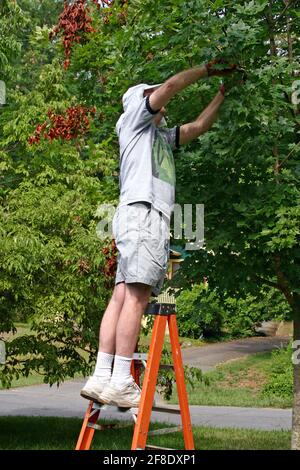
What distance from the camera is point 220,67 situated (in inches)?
211

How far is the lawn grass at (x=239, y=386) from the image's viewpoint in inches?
665

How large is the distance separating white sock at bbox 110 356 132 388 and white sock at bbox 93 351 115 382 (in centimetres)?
9

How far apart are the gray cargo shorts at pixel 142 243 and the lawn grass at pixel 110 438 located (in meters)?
4.87

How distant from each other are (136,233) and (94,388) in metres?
0.84

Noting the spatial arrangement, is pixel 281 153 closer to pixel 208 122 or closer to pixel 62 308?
pixel 208 122

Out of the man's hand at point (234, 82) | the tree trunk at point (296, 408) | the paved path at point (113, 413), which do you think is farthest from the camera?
the paved path at point (113, 413)

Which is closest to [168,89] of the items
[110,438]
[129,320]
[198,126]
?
[198,126]

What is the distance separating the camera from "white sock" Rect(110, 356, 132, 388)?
451cm

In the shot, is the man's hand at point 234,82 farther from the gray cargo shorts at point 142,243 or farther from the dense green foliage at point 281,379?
the dense green foliage at point 281,379

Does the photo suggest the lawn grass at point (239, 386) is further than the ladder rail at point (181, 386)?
Yes

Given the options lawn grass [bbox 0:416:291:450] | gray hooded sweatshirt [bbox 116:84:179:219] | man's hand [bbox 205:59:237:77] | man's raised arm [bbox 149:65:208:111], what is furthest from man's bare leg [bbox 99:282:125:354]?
lawn grass [bbox 0:416:291:450]

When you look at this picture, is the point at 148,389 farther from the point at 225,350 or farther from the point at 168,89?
the point at 225,350

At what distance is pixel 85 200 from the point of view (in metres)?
9.66

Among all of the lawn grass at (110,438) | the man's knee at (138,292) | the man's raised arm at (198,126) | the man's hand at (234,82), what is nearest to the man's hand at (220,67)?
the man's hand at (234,82)
